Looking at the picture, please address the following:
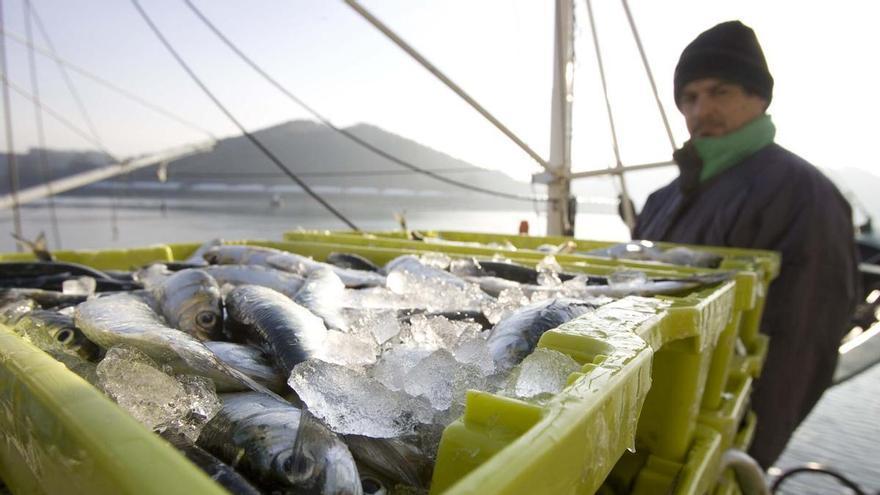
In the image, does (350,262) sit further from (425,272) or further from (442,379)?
(442,379)

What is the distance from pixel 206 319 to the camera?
1.47m

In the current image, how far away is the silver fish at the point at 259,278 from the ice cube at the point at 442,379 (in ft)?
3.61

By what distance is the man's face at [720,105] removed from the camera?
362 cm

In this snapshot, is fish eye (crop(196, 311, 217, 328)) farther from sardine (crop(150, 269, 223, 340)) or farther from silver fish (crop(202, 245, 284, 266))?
silver fish (crop(202, 245, 284, 266))

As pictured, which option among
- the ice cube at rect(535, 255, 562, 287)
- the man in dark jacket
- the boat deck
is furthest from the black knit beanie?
the boat deck

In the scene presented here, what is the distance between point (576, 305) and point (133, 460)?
3.66ft

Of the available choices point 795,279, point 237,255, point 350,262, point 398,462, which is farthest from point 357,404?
point 795,279

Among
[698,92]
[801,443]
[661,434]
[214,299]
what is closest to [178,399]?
[214,299]

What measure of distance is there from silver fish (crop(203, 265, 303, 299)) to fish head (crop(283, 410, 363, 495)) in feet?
3.89

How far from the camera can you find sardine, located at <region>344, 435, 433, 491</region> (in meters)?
0.77

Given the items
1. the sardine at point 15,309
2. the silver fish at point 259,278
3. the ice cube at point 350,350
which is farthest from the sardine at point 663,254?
the sardine at point 15,309

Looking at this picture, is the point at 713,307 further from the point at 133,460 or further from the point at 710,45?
the point at 710,45

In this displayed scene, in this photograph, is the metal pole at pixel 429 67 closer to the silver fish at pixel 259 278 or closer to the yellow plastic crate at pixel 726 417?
the silver fish at pixel 259 278

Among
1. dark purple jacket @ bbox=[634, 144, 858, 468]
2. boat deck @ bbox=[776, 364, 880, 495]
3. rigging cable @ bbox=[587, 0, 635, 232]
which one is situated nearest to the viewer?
dark purple jacket @ bbox=[634, 144, 858, 468]
